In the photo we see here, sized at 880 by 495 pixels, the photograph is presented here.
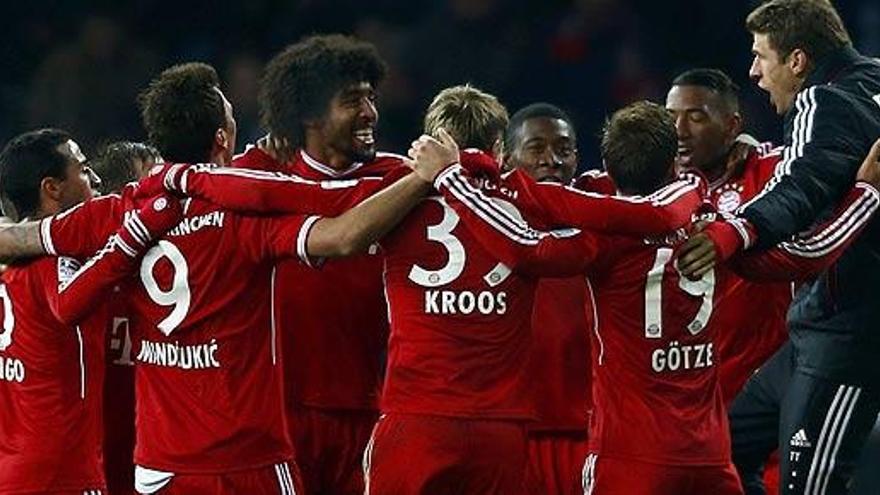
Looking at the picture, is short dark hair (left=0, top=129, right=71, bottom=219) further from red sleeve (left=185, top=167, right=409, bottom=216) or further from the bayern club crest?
the bayern club crest

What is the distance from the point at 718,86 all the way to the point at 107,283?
2936 mm

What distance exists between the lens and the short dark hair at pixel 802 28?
6848 mm

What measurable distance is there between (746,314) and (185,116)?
8.90 feet

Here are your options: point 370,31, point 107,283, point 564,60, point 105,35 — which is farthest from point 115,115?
point 107,283

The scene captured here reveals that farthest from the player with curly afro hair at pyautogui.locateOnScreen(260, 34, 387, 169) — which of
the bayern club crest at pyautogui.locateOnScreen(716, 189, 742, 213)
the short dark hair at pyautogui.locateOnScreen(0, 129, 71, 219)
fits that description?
the bayern club crest at pyautogui.locateOnScreen(716, 189, 742, 213)

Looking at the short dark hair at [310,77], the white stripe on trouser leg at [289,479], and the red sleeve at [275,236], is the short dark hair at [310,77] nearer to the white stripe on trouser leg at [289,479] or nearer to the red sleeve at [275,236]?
the red sleeve at [275,236]

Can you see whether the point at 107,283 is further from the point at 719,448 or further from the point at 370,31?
the point at 370,31

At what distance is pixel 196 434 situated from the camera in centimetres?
598

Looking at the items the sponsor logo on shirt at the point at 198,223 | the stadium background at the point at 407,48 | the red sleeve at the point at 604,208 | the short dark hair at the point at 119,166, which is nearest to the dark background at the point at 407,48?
the stadium background at the point at 407,48

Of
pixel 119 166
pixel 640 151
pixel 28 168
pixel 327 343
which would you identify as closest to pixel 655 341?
pixel 640 151

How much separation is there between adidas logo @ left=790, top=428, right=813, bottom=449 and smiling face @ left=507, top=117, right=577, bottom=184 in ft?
4.31

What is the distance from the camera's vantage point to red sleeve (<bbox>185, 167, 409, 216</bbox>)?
19.3ft

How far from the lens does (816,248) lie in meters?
6.42

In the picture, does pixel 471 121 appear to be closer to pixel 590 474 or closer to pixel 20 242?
pixel 590 474
